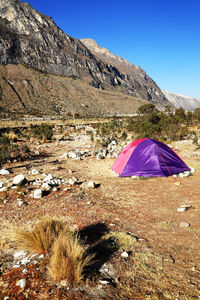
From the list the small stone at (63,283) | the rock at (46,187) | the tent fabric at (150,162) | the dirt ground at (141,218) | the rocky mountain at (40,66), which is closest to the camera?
the small stone at (63,283)

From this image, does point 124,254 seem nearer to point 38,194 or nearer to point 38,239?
point 38,239

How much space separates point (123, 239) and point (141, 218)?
1259mm

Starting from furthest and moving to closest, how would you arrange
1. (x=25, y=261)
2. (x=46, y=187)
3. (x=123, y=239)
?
1. (x=46, y=187)
2. (x=123, y=239)
3. (x=25, y=261)

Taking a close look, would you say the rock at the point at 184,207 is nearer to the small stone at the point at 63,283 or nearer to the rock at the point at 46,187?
the small stone at the point at 63,283

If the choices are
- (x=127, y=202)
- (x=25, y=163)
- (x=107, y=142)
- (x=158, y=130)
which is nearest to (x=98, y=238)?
(x=127, y=202)

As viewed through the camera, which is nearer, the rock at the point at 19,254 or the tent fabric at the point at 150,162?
the rock at the point at 19,254

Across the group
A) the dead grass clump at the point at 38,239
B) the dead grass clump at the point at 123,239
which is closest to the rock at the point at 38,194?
the dead grass clump at the point at 38,239

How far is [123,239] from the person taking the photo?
4059 millimetres

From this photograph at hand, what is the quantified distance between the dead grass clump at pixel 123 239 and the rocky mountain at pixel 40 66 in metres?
76.7

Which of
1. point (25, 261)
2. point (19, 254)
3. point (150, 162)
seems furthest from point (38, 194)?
point (150, 162)

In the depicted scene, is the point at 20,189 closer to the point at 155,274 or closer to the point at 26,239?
the point at 26,239

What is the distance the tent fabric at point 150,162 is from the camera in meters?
8.38

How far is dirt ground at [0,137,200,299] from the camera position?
112 inches

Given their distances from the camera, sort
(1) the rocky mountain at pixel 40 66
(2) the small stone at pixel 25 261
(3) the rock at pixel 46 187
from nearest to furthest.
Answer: (2) the small stone at pixel 25 261, (3) the rock at pixel 46 187, (1) the rocky mountain at pixel 40 66
